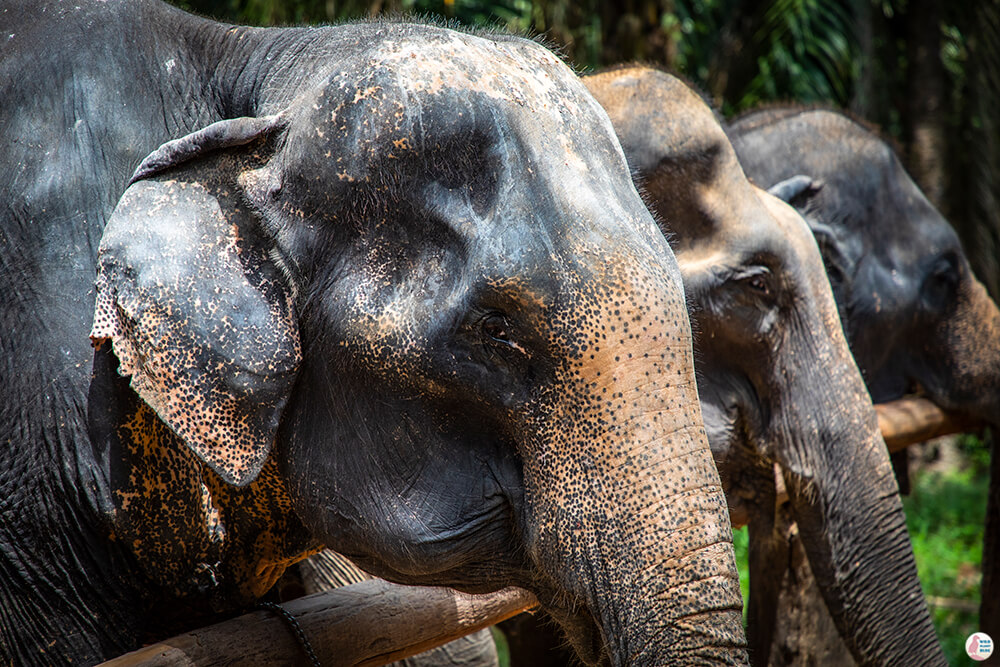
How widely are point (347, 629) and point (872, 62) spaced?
23.1ft

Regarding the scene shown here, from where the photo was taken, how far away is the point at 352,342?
5.13 feet

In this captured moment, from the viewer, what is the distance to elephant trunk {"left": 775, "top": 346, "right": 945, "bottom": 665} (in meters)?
3.03

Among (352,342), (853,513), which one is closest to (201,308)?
(352,342)

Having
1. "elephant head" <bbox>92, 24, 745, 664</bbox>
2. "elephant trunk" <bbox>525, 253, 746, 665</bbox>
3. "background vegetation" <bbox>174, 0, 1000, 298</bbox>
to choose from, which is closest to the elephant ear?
"elephant head" <bbox>92, 24, 745, 664</bbox>

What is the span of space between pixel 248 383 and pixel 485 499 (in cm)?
37

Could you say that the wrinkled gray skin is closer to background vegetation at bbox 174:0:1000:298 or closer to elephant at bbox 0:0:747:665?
elephant at bbox 0:0:747:665

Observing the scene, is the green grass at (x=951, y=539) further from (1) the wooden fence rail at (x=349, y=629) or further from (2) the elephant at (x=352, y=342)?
(2) the elephant at (x=352, y=342)

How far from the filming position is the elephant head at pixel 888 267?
13.4 ft

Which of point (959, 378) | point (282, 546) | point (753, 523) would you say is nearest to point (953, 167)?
point (959, 378)

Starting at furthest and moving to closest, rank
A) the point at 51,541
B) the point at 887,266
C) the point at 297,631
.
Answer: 1. the point at 887,266
2. the point at 297,631
3. the point at 51,541

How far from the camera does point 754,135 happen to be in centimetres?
427

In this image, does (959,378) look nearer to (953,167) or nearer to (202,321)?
(202,321)

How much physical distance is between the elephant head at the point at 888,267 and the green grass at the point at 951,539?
44.8 inches

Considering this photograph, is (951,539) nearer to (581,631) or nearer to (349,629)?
(349,629)
